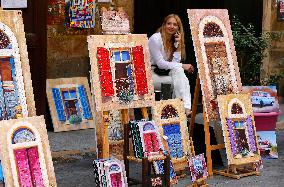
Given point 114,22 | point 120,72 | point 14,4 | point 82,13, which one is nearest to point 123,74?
point 120,72

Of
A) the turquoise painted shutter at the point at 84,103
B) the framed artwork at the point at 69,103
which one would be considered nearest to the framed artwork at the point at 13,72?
the framed artwork at the point at 69,103

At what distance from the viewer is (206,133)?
645 centimetres

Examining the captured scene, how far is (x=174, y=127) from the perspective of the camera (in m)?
6.21

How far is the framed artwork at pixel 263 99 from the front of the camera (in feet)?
23.8

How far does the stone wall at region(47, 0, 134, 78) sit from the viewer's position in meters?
8.38

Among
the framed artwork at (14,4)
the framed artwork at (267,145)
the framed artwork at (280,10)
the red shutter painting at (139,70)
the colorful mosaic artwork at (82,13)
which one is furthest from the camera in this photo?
the framed artwork at (280,10)

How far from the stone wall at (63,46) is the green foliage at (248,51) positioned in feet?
5.93

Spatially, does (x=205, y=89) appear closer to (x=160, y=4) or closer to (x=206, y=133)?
(x=206, y=133)

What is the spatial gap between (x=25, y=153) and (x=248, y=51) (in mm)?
5311

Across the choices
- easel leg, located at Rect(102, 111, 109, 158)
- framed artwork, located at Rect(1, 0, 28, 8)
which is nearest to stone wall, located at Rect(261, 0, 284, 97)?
framed artwork, located at Rect(1, 0, 28, 8)

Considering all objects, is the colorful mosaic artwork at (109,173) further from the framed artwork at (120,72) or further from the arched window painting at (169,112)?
the arched window painting at (169,112)

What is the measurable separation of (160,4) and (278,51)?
257cm

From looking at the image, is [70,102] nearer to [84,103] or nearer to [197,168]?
[84,103]

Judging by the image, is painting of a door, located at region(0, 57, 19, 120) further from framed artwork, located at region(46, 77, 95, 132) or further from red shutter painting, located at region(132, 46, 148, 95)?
framed artwork, located at region(46, 77, 95, 132)
